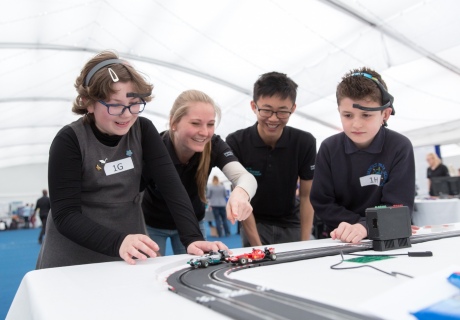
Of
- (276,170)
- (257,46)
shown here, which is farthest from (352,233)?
(257,46)

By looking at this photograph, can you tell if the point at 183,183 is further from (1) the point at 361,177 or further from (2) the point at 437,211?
(2) the point at 437,211

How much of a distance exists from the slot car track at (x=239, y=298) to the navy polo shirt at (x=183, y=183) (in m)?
0.79

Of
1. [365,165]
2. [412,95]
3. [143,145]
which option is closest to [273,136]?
[365,165]

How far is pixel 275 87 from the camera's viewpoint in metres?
1.78

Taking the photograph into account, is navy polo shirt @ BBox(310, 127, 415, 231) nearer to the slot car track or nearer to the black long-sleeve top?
the black long-sleeve top

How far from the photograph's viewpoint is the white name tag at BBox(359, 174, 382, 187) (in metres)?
1.48

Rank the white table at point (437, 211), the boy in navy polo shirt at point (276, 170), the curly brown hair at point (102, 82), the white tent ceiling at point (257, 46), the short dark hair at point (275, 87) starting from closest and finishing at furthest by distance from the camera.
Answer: the curly brown hair at point (102, 82) < the short dark hair at point (275, 87) < the boy in navy polo shirt at point (276, 170) < the white table at point (437, 211) < the white tent ceiling at point (257, 46)

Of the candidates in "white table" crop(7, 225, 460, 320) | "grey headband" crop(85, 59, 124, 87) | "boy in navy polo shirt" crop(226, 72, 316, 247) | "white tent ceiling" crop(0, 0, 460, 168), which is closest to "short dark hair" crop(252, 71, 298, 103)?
"boy in navy polo shirt" crop(226, 72, 316, 247)

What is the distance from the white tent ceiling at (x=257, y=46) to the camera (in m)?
6.11

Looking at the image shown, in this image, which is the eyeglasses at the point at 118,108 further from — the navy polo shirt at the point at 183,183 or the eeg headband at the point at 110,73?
the navy polo shirt at the point at 183,183

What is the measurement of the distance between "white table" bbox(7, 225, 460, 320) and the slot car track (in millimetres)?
19

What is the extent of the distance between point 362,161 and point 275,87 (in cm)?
52

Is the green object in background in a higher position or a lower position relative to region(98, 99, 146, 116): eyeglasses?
lower

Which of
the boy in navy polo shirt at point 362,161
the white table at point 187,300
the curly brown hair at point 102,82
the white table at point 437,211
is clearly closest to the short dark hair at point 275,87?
the boy in navy polo shirt at point 362,161
